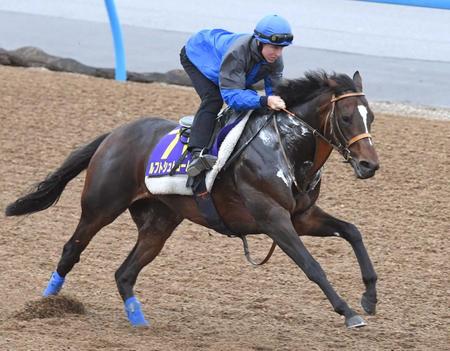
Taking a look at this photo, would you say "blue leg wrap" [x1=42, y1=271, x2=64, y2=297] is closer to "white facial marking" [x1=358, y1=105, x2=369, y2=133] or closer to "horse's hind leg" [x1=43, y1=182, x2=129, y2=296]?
"horse's hind leg" [x1=43, y1=182, x2=129, y2=296]

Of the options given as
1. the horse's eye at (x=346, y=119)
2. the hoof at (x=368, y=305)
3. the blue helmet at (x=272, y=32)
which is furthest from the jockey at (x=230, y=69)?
the hoof at (x=368, y=305)

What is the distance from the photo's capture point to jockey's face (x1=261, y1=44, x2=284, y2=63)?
6.38 meters

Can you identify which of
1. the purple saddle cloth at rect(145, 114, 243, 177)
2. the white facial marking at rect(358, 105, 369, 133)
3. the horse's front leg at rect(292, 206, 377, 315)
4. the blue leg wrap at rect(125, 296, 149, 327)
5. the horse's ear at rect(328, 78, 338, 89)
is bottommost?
the blue leg wrap at rect(125, 296, 149, 327)

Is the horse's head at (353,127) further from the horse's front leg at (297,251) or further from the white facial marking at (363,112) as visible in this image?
the horse's front leg at (297,251)

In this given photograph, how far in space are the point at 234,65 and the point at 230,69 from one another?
3cm

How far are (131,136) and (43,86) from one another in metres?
5.62

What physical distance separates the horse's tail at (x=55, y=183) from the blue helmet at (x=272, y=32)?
173 centimetres

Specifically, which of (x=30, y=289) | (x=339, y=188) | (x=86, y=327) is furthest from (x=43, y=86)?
(x=86, y=327)

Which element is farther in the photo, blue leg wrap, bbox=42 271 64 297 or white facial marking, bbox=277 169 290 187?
blue leg wrap, bbox=42 271 64 297

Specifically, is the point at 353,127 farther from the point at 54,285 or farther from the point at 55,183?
the point at 55,183

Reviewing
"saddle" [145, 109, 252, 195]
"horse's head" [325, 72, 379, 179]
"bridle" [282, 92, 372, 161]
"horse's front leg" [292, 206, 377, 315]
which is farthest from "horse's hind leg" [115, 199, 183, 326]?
"horse's head" [325, 72, 379, 179]

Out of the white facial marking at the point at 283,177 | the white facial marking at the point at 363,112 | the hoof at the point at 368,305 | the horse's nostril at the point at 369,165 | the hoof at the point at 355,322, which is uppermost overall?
the white facial marking at the point at 363,112

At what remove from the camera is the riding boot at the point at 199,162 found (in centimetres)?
655

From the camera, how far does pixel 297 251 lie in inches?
242
